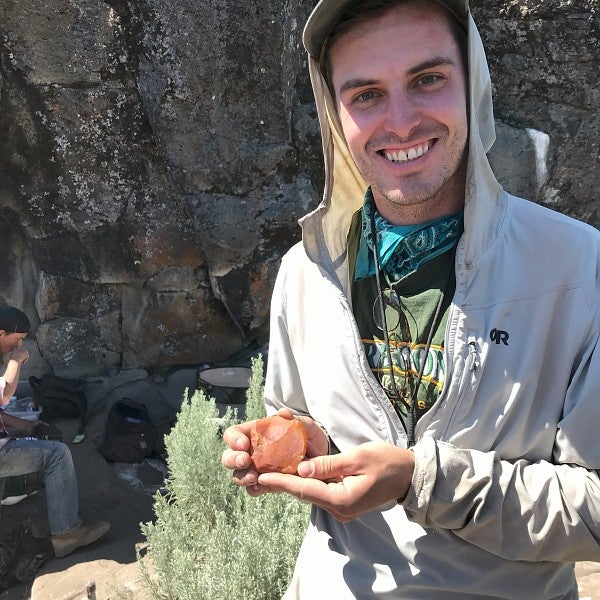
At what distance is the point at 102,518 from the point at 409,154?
164 inches

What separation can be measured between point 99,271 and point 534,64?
3.68 meters

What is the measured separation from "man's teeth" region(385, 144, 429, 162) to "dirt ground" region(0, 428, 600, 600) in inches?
105

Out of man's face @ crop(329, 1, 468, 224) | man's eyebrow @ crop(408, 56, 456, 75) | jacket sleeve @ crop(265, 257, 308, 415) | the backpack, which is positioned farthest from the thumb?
the backpack

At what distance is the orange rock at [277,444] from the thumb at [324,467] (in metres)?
0.12

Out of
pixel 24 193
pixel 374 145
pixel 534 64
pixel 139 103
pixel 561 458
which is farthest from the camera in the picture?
pixel 24 193

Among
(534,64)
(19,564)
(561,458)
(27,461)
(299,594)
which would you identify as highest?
(534,64)

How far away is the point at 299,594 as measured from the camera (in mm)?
1551

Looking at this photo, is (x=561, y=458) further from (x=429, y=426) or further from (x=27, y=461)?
(x=27, y=461)

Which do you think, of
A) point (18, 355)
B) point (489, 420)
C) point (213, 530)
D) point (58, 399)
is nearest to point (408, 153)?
point (489, 420)

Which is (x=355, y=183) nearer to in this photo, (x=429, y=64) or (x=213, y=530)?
(x=429, y=64)

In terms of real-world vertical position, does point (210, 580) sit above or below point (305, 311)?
below

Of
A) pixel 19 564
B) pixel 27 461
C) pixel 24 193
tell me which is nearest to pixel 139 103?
pixel 24 193

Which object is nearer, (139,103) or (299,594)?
(299,594)

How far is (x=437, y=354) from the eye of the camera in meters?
1.37
